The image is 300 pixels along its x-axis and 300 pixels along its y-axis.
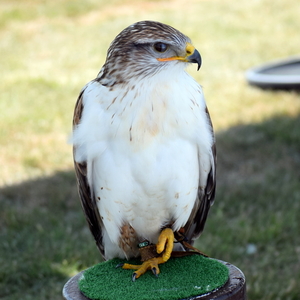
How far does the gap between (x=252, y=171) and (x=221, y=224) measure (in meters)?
1.35

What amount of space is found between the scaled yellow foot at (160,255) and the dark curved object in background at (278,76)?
3.35 metres

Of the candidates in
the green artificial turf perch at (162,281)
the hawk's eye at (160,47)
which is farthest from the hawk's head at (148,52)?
the green artificial turf perch at (162,281)

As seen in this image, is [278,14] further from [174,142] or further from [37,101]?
[174,142]

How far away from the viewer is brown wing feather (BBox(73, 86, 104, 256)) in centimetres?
275

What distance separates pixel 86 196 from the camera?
115 inches

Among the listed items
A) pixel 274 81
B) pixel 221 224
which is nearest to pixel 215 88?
pixel 274 81

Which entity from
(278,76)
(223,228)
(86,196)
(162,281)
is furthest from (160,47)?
(278,76)

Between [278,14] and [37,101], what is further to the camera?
[278,14]

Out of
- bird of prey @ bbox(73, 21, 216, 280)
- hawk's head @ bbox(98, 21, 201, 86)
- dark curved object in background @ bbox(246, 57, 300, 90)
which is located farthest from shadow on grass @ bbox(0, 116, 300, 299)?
hawk's head @ bbox(98, 21, 201, 86)

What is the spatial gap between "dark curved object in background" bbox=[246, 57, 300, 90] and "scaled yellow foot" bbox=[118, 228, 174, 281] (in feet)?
11.0

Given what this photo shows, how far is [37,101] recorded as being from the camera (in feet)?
29.1

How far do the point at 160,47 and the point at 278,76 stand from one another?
423 cm

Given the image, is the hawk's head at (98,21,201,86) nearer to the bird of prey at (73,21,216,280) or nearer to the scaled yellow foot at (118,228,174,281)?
the bird of prey at (73,21,216,280)

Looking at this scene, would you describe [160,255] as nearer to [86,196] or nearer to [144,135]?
[86,196]
